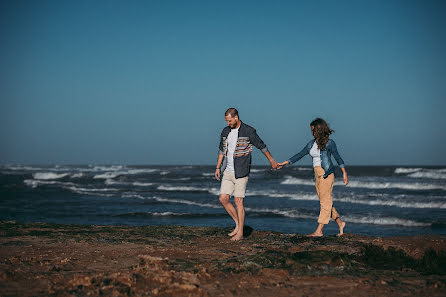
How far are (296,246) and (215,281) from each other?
1939 millimetres

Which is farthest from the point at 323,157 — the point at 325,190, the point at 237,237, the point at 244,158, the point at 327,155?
the point at 237,237

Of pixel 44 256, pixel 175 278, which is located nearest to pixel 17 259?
pixel 44 256

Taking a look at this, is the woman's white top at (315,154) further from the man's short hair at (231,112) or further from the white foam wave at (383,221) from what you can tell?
the white foam wave at (383,221)

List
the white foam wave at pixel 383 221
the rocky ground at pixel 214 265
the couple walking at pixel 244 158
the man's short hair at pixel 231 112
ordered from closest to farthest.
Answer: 1. the rocky ground at pixel 214 265
2. the man's short hair at pixel 231 112
3. the couple walking at pixel 244 158
4. the white foam wave at pixel 383 221

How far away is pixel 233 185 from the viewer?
582 centimetres

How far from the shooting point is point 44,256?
4.50m

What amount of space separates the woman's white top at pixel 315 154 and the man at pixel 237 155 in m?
0.64

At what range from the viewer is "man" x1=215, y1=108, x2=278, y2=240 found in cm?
Result: 565

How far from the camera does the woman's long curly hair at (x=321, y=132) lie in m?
5.79

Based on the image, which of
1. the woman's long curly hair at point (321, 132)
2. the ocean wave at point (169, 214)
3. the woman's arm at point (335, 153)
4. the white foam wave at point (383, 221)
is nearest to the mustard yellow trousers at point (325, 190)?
the woman's arm at point (335, 153)

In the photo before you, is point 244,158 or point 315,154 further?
point 315,154

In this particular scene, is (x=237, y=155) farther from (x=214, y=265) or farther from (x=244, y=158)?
(x=214, y=265)

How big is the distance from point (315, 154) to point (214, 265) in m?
2.63

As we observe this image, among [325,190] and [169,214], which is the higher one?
[325,190]
